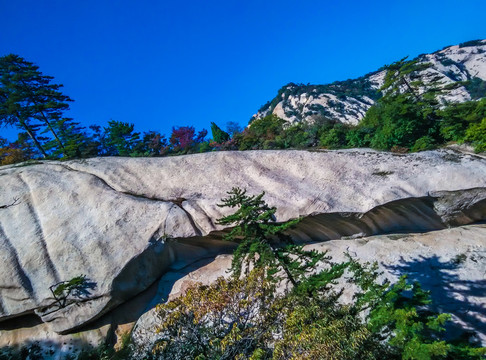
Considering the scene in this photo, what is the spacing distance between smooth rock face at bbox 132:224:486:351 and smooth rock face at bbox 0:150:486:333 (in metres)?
1.04

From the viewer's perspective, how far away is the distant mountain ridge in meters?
74.9

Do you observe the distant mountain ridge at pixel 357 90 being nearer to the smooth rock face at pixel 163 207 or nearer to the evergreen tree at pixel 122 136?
the evergreen tree at pixel 122 136

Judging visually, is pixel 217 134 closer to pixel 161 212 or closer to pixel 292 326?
pixel 161 212

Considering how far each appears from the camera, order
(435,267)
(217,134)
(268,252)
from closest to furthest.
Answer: (268,252) → (435,267) → (217,134)

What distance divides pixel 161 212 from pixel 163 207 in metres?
0.36

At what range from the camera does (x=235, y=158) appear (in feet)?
60.1

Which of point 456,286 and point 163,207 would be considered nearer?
point 456,286

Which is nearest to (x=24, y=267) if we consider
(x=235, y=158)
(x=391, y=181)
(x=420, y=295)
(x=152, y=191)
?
(x=152, y=191)

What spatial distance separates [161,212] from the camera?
48.9 ft

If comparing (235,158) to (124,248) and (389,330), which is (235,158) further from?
(389,330)

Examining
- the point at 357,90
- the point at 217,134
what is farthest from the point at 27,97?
the point at 357,90

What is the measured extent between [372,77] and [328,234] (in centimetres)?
9877

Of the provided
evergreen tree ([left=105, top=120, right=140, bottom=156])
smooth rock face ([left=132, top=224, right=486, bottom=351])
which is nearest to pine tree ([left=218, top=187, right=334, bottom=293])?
smooth rock face ([left=132, top=224, right=486, bottom=351])

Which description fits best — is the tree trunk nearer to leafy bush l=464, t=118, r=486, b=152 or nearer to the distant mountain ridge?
leafy bush l=464, t=118, r=486, b=152
